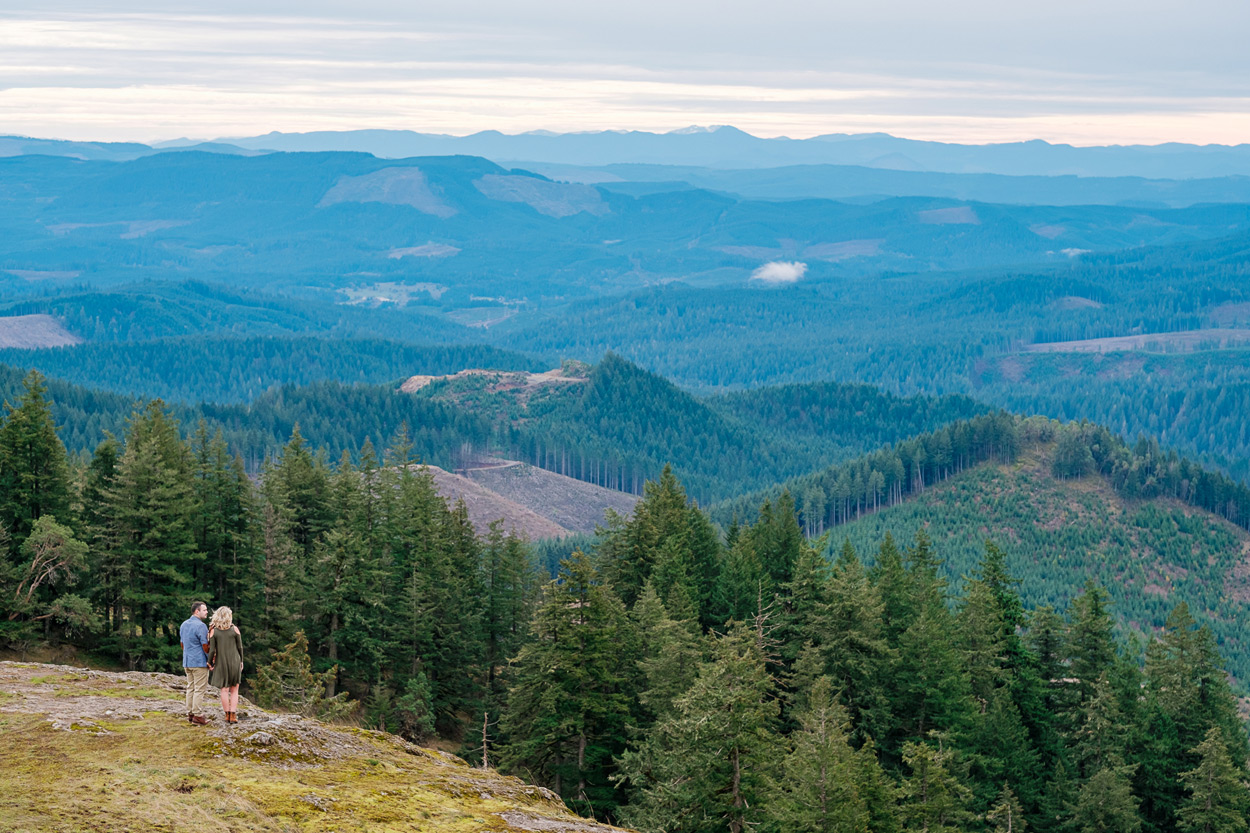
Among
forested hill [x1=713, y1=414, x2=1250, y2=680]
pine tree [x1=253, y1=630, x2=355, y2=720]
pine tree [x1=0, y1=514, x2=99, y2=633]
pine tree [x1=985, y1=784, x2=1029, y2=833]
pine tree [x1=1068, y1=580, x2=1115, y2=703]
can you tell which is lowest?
forested hill [x1=713, y1=414, x2=1250, y2=680]

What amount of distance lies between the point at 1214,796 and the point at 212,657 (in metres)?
58.2

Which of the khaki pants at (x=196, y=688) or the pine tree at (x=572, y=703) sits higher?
the khaki pants at (x=196, y=688)

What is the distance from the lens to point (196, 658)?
32.7m

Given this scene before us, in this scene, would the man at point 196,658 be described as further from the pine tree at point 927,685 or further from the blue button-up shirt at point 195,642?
the pine tree at point 927,685

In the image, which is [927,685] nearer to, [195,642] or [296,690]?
[296,690]

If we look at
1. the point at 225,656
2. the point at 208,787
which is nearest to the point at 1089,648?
the point at 225,656

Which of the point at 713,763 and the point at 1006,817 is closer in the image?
the point at 713,763

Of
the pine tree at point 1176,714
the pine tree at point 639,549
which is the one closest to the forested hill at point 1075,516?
the pine tree at point 1176,714

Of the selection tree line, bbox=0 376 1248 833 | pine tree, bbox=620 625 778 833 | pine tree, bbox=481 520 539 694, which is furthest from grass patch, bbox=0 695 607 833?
pine tree, bbox=481 520 539 694

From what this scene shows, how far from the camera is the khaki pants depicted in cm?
3319

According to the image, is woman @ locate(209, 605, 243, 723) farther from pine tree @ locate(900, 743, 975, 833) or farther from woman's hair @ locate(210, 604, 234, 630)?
pine tree @ locate(900, 743, 975, 833)

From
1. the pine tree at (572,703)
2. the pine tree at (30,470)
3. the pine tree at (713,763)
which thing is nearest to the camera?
the pine tree at (713,763)

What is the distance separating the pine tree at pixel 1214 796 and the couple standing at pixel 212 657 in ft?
182

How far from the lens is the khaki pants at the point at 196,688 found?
3319 centimetres
